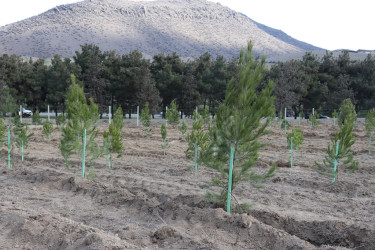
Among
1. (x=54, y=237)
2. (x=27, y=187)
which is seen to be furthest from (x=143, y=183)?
(x=54, y=237)

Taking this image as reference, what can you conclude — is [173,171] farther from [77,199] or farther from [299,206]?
[299,206]

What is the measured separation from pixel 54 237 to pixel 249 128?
12.8 ft

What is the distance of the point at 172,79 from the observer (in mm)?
40875

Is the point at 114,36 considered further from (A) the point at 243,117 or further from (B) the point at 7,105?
(A) the point at 243,117

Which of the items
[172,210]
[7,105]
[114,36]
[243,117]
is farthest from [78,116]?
[114,36]

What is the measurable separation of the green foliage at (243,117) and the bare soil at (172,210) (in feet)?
2.60

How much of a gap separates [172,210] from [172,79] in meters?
34.2

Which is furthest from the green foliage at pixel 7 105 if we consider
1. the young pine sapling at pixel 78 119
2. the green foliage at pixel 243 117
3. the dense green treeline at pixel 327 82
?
the dense green treeline at pixel 327 82

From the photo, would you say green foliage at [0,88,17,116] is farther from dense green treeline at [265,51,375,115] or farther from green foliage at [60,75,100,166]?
dense green treeline at [265,51,375,115]

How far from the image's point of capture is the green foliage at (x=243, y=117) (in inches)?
256

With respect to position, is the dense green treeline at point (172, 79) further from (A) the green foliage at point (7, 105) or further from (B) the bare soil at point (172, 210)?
(B) the bare soil at point (172, 210)

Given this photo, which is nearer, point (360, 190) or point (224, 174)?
point (224, 174)

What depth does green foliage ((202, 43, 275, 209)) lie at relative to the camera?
6.50 m

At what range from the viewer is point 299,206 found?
8.20 meters
